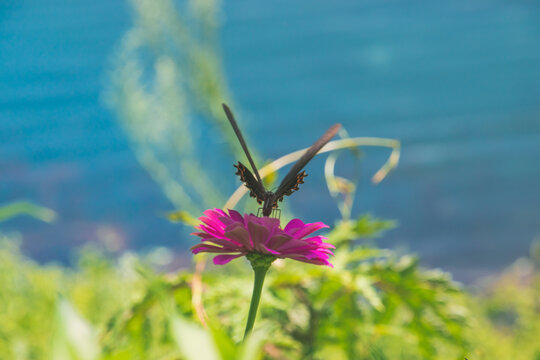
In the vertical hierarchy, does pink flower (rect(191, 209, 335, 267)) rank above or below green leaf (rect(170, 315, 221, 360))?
above

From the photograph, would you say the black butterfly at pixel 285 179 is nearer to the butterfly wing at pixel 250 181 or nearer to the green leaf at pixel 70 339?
the butterfly wing at pixel 250 181

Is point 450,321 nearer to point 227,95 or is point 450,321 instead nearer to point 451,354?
point 451,354

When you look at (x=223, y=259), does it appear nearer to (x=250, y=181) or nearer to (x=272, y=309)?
(x=250, y=181)

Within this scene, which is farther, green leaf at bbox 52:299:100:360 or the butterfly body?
the butterfly body

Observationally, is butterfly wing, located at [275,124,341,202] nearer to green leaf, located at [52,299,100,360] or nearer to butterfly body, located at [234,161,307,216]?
butterfly body, located at [234,161,307,216]

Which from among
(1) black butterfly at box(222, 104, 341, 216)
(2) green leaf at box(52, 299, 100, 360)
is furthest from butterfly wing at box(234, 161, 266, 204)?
(2) green leaf at box(52, 299, 100, 360)

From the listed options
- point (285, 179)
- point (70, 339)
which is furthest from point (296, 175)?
point (70, 339)

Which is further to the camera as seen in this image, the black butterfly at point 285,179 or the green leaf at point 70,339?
the black butterfly at point 285,179

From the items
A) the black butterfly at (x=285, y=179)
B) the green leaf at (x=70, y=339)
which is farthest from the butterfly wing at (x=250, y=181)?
the green leaf at (x=70, y=339)
